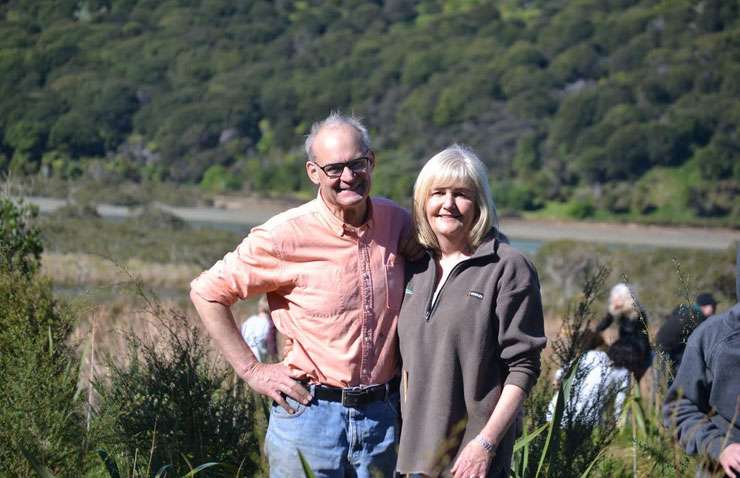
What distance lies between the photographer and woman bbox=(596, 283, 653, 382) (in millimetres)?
6277

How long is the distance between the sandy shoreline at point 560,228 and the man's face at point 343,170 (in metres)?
47.5

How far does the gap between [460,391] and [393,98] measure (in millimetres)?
74190

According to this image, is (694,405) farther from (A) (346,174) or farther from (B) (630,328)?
(B) (630,328)

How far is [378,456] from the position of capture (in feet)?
10.5

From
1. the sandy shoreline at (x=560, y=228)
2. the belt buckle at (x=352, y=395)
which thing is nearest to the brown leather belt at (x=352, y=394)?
the belt buckle at (x=352, y=395)

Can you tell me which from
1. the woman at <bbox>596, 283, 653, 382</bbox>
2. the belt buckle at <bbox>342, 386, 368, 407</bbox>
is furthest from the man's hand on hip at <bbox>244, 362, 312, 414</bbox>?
the woman at <bbox>596, 283, 653, 382</bbox>

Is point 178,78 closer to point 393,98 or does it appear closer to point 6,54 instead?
point 393,98

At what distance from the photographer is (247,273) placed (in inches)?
128

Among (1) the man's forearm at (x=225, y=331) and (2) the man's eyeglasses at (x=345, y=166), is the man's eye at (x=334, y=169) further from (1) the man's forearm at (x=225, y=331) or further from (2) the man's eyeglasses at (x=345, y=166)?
(1) the man's forearm at (x=225, y=331)

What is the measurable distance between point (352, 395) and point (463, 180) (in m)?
0.73

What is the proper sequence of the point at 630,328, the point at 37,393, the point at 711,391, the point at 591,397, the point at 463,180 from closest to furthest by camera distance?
the point at 711,391 < the point at 463,180 < the point at 37,393 < the point at 591,397 < the point at 630,328

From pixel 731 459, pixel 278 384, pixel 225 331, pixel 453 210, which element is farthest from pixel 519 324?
pixel 225 331

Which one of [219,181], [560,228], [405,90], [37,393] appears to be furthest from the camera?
[405,90]

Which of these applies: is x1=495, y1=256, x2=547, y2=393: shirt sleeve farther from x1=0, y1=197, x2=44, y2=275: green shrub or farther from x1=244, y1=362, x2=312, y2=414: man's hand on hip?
x1=0, y1=197, x2=44, y2=275: green shrub
